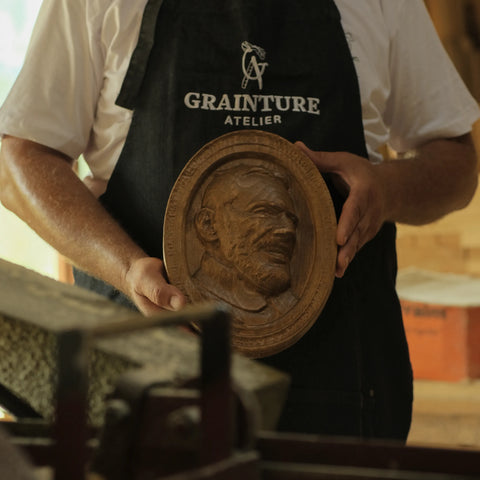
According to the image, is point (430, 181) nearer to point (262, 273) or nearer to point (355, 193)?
point (355, 193)

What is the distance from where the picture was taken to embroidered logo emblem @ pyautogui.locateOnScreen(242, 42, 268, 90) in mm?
1264

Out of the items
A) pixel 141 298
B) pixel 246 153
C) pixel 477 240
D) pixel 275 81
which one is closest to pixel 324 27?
pixel 275 81

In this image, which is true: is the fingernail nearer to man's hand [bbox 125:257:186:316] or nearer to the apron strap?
man's hand [bbox 125:257:186:316]

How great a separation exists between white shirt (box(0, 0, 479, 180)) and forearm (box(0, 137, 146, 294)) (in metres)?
0.04

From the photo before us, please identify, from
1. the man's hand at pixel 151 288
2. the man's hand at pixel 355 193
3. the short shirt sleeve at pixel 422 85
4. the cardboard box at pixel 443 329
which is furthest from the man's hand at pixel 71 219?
the cardboard box at pixel 443 329

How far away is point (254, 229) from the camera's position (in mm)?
1108

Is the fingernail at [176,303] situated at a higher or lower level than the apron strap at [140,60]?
lower

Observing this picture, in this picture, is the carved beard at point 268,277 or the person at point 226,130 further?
the person at point 226,130

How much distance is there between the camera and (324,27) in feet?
4.36

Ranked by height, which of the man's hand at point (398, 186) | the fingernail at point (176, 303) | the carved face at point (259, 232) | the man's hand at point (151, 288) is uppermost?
the man's hand at point (398, 186)

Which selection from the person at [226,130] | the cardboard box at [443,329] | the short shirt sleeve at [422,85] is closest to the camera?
the person at [226,130]

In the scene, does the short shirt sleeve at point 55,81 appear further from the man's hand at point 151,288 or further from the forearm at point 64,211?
the man's hand at point 151,288

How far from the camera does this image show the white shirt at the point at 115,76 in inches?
51.1

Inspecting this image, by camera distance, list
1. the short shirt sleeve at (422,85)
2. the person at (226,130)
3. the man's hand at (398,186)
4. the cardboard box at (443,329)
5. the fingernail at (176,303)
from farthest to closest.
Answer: the cardboard box at (443,329) < the short shirt sleeve at (422,85) < the person at (226,130) < the man's hand at (398,186) < the fingernail at (176,303)
